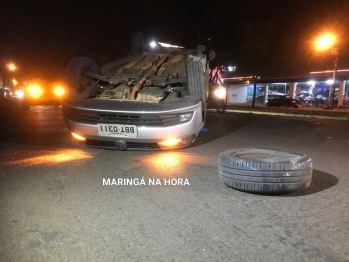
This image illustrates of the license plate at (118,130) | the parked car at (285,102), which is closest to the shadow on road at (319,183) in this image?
the license plate at (118,130)

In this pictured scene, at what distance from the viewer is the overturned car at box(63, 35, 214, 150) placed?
4914 millimetres

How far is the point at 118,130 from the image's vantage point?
493cm

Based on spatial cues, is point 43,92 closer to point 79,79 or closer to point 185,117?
point 79,79

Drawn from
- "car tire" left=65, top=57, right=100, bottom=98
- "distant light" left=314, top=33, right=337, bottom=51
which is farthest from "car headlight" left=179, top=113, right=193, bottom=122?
"distant light" left=314, top=33, right=337, bottom=51

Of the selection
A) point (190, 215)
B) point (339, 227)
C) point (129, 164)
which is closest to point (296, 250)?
point (339, 227)

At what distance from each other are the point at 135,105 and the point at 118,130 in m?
0.47

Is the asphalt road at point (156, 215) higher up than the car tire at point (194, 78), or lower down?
lower down

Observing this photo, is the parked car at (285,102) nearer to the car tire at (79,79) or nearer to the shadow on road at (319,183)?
the shadow on road at (319,183)

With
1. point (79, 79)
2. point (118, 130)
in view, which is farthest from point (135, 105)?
point (79, 79)

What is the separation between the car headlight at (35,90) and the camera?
1805 centimetres

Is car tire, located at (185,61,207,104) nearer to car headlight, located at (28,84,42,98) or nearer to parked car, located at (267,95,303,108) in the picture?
car headlight, located at (28,84,42,98)

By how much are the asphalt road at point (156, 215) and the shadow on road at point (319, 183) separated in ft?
0.04

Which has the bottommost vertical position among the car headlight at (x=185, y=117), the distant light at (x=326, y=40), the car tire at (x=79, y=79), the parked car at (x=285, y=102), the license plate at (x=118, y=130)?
the parked car at (x=285, y=102)

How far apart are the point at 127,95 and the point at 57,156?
158 centimetres
